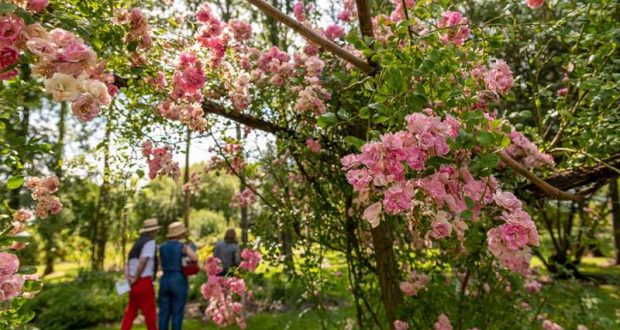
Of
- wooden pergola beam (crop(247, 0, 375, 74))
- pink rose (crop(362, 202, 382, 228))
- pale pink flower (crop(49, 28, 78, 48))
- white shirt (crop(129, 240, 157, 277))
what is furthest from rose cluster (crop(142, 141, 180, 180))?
white shirt (crop(129, 240, 157, 277))

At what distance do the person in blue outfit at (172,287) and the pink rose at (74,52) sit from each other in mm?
4605

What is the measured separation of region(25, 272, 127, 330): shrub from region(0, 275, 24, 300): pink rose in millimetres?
6449

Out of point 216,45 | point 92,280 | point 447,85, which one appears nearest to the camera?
point 447,85

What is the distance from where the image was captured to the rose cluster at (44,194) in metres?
2.39

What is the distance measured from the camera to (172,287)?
5301 mm

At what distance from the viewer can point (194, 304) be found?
8117mm

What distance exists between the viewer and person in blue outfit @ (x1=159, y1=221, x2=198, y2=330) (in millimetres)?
5266

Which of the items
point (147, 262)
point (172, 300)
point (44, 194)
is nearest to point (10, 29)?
point (44, 194)

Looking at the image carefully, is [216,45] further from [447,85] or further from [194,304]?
[194,304]

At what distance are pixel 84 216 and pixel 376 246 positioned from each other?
1407 cm

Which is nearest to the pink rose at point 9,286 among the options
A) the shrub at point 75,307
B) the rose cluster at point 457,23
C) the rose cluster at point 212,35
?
the rose cluster at point 212,35

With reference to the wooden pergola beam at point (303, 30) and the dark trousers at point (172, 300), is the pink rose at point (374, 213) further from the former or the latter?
the dark trousers at point (172, 300)

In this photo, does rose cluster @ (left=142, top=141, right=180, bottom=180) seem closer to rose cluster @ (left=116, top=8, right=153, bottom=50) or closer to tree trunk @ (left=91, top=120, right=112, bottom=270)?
rose cluster @ (left=116, top=8, right=153, bottom=50)

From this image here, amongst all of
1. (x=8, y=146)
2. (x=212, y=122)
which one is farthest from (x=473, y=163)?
(x=212, y=122)
